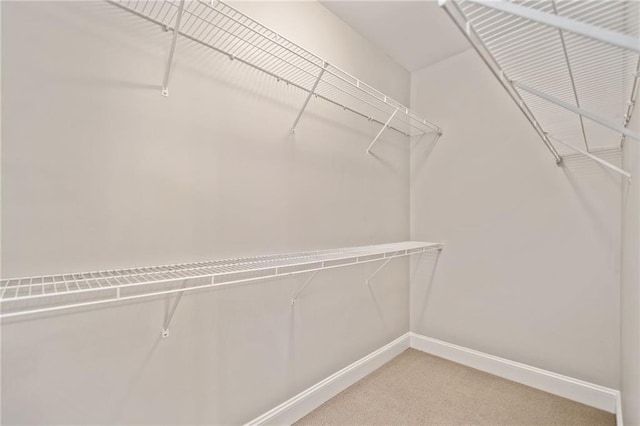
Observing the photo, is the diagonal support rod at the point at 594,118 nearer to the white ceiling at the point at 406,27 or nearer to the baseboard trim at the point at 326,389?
the white ceiling at the point at 406,27

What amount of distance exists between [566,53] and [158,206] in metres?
1.39

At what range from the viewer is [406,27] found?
1.92 m

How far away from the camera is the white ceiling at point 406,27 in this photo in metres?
1.74

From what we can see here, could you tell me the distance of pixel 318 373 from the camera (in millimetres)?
1670

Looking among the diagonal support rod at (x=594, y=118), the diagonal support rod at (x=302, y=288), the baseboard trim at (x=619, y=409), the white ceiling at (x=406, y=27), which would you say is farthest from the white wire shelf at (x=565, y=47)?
the baseboard trim at (x=619, y=409)

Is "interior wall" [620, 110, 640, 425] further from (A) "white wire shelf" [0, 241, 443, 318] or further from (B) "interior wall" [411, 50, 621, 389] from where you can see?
(A) "white wire shelf" [0, 241, 443, 318]

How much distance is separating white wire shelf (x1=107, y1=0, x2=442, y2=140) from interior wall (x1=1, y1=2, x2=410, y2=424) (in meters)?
0.05

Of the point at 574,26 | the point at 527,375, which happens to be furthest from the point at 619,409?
the point at 574,26

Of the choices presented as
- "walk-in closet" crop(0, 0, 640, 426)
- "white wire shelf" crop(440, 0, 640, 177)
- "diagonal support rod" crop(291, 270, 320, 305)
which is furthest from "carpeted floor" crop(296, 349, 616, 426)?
"white wire shelf" crop(440, 0, 640, 177)

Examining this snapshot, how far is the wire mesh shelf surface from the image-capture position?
0.72 metres

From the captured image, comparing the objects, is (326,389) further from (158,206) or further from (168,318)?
(158,206)

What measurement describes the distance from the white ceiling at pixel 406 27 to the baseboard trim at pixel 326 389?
7.17 ft

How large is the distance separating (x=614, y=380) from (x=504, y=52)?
1.91 metres

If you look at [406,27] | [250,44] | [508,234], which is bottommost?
[508,234]
